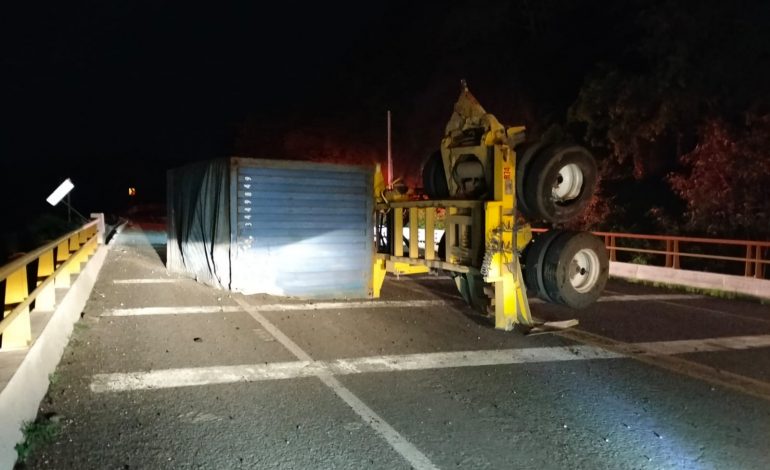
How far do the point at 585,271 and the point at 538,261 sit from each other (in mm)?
724

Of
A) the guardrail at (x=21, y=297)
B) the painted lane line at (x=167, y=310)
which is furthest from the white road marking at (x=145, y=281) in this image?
the guardrail at (x=21, y=297)

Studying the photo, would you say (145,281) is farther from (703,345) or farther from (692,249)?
(692,249)

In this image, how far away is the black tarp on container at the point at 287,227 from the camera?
10906 mm

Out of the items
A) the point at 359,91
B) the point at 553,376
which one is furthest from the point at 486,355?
the point at 359,91

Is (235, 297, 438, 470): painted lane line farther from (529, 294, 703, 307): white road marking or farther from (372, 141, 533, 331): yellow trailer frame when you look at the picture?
(529, 294, 703, 307): white road marking

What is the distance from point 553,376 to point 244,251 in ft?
19.8

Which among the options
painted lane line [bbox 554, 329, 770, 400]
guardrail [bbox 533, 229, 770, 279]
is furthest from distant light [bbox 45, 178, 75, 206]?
painted lane line [bbox 554, 329, 770, 400]

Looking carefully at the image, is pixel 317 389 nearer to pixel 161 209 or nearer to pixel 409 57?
pixel 409 57

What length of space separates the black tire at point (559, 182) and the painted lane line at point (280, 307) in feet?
10.2

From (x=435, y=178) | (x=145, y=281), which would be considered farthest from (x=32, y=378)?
(x=145, y=281)

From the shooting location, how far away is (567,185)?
8633mm

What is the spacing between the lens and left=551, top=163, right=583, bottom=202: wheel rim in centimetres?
859

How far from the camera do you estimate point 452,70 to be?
111 feet

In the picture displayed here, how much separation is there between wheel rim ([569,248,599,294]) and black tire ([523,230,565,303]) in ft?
1.36
